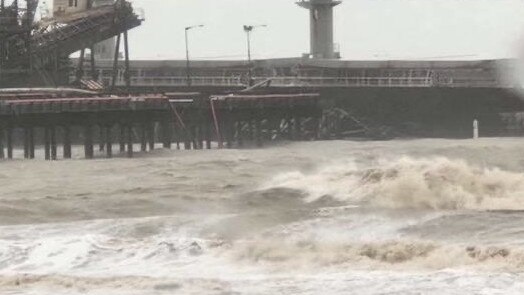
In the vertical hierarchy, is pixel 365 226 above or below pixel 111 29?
below

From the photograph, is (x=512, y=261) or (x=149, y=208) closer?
(x=512, y=261)

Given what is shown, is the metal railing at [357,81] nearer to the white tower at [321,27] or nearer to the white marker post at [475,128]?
the white marker post at [475,128]

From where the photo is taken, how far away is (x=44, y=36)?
272 ft

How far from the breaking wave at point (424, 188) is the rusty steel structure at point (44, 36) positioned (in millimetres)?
53854

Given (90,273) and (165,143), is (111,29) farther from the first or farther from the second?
(90,273)

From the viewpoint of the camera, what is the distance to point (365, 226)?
70.5 feet

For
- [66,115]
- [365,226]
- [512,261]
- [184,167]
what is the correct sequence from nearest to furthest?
[512,261]
[365,226]
[184,167]
[66,115]

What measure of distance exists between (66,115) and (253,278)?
42.7 metres

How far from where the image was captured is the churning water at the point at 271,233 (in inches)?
626

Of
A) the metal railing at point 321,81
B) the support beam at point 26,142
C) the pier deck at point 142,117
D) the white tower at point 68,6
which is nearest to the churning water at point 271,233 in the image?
the pier deck at point 142,117

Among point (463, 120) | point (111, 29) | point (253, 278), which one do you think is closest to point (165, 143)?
point (111, 29)

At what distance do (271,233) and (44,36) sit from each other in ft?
216

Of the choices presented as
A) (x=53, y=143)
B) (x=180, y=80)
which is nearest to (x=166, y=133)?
(x=53, y=143)

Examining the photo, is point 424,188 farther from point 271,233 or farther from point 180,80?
point 180,80
